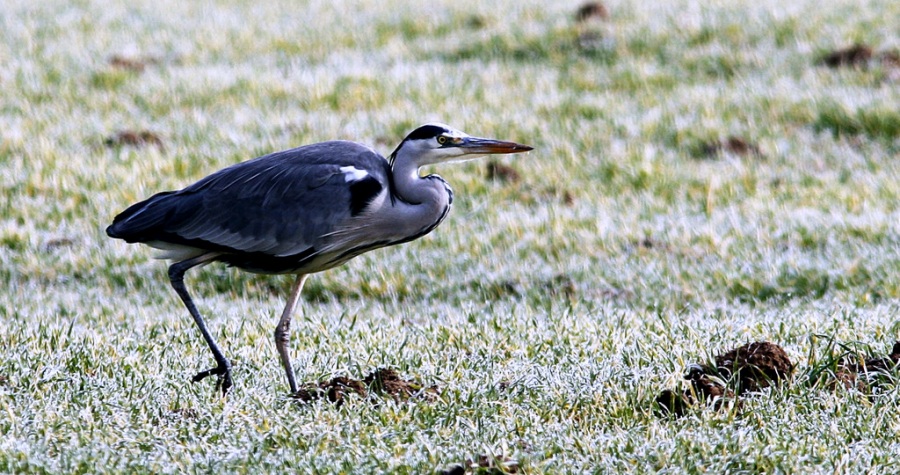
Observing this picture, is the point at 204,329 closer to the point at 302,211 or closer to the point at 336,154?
the point at 302,211

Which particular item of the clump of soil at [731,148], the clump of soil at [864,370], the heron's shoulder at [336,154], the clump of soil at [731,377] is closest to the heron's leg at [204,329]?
the heron's shoulder at [336,154]

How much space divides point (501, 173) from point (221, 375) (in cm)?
494

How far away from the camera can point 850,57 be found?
12.8 m

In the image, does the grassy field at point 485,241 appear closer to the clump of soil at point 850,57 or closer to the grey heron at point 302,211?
the clump of soil at point 850,57

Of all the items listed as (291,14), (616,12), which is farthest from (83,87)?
(616,12)

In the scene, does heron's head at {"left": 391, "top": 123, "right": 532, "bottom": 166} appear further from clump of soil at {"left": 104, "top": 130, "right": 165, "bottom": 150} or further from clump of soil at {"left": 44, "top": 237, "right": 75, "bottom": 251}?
clump of soil at {"left": 104, "top": 130, "right": 165, "bottom": 150}

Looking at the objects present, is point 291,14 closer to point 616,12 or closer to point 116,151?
point 616,12

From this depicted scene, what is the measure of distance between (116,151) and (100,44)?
12.2 feet

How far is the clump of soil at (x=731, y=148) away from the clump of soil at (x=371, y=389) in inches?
239

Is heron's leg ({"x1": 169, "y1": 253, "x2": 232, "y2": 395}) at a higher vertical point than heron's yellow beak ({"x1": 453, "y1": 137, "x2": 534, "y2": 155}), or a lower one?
lower

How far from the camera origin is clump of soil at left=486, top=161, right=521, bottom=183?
396 inches

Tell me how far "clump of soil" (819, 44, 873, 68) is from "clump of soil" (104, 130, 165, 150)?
7.02 metres

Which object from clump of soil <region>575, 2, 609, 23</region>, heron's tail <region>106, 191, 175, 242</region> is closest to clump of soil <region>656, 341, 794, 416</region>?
heron's tail <region>106, 191, 175, 242</region>

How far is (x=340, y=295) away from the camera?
8.11 m
